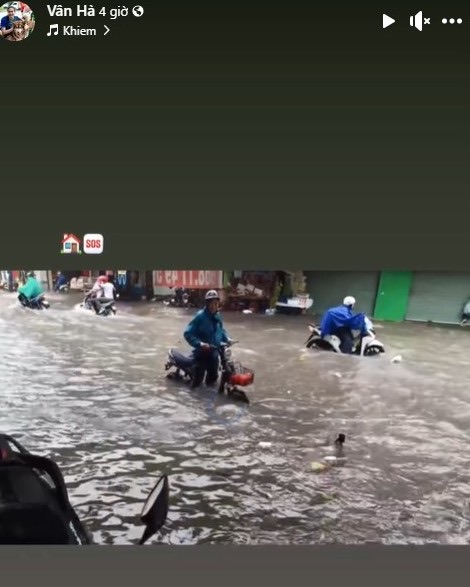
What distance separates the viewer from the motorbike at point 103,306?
4.93 ft

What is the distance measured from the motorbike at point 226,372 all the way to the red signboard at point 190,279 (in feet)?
0.74

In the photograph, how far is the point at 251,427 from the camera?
1561mm

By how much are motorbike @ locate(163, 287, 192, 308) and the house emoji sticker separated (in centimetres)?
31

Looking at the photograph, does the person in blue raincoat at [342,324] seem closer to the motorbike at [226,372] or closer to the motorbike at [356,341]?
the motorbike at [356,341]

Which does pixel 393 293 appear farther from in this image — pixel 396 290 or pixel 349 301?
pixel 349 301

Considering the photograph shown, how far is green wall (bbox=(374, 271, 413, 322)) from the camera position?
147cm

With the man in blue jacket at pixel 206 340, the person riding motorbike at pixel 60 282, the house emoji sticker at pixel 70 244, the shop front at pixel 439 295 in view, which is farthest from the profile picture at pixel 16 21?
the shop front at pixel 439 295

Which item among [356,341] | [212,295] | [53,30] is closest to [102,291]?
[212,295]

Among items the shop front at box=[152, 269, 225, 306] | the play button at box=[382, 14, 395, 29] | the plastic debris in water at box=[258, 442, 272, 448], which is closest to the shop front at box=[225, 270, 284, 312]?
the shop front at box=[152, 269, 225, 306]

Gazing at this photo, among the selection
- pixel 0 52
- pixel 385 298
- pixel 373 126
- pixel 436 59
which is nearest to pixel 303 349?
pixel 385 298

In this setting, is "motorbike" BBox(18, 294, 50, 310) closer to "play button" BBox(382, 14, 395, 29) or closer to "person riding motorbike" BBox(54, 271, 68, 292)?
"person riding motorbike" BBox(54, 271, 68, 292)

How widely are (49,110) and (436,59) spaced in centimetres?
113

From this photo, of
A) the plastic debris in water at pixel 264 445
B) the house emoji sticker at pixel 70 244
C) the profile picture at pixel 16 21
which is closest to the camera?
the profile picture at pixel 16 21

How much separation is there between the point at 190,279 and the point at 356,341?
613 mm
